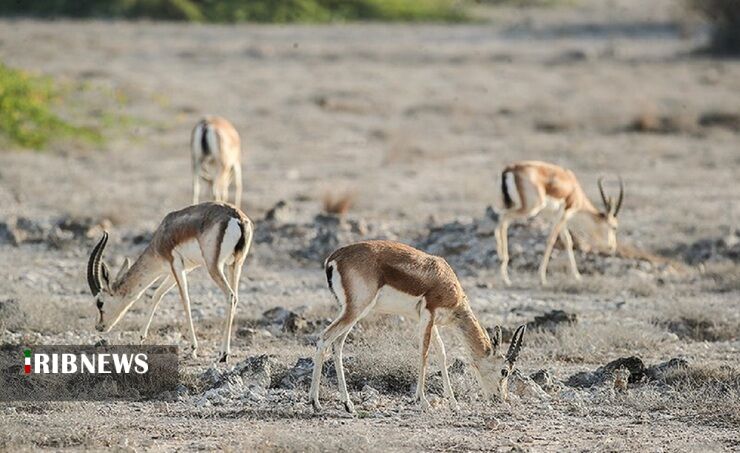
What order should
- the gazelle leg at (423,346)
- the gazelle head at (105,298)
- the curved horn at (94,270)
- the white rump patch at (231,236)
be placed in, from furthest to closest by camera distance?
the gazelle head at (105,298), the curved horn at (94,270), the white rump patch at (231,236), the gazelle leg at (423,346)

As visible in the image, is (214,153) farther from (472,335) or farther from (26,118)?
(472,335)

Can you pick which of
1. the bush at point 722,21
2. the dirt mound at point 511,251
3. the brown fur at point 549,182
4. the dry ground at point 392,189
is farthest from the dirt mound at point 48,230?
the bush at point 722,21

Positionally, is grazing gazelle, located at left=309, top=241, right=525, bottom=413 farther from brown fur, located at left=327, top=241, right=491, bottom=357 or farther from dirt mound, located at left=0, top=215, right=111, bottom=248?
dirt mound, located at left=0, top=215, right=111, bottom=248

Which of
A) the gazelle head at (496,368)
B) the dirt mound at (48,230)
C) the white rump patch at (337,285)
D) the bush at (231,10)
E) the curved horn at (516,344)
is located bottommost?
the dirt mound at (48,230)

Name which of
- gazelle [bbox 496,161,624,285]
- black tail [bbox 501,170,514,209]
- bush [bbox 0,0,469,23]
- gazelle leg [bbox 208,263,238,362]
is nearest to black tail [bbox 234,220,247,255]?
gazelle leg [bbox 208,263,238,362]

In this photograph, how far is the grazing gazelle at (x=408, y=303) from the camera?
300 inches

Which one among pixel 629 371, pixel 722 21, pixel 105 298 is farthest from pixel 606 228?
pixel 722 21

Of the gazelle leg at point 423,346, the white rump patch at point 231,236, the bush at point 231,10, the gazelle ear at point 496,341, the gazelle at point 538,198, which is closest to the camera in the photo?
the gazelle leg at point 423,346

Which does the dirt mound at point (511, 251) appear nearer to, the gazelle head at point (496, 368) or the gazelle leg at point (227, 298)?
the gazelle leg at point (227, 298)

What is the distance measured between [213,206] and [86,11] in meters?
41.4

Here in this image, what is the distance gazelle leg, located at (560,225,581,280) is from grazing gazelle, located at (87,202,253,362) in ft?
15.6

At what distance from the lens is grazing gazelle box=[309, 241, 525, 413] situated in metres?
7.61

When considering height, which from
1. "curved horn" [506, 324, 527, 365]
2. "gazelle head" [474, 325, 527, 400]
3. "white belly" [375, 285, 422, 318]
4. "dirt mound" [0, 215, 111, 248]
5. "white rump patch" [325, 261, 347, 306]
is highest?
"white rump patch" [325, 261, 347, 306]

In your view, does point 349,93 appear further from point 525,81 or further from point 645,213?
point 645,213
